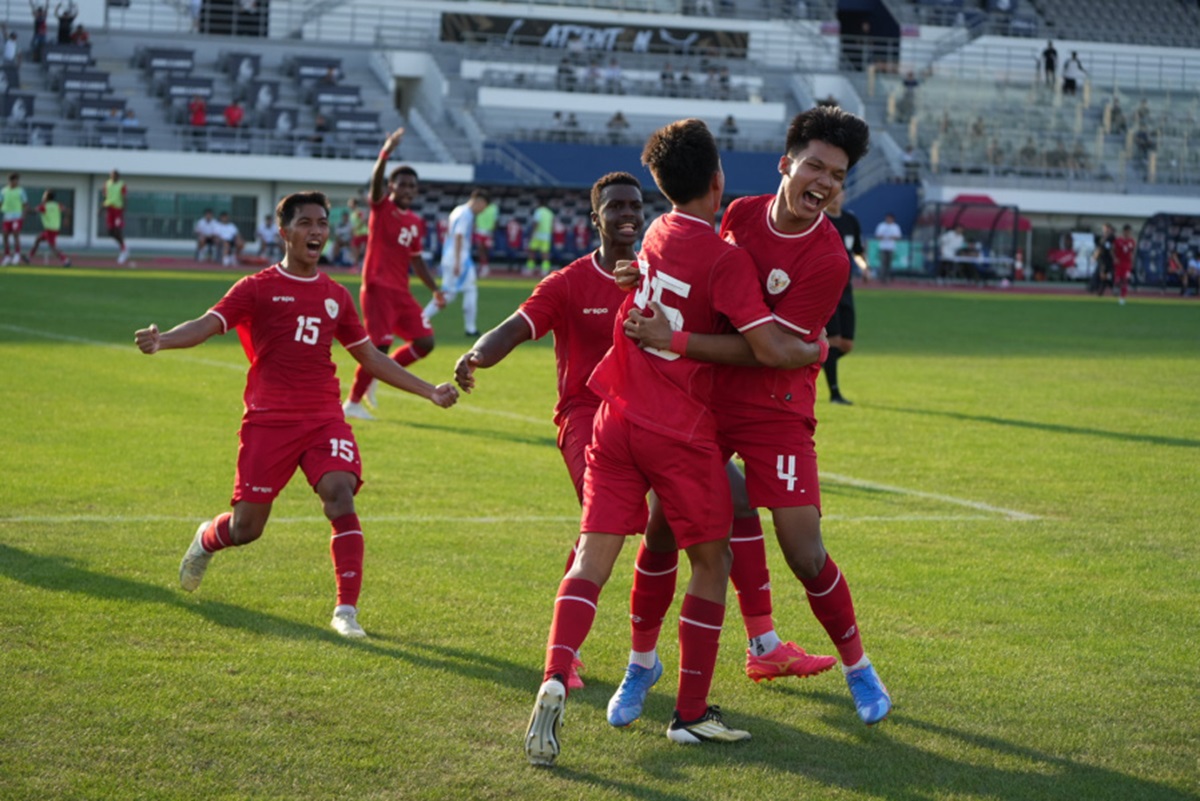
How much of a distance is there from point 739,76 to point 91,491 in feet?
148

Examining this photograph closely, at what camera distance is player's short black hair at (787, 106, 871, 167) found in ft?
16.6

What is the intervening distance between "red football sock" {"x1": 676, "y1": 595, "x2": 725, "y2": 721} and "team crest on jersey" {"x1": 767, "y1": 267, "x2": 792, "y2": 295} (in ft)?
3.52

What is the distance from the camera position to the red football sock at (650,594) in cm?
535

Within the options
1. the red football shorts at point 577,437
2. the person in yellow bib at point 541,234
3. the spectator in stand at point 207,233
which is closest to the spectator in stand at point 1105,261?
the person in yellow bib at point 541,234

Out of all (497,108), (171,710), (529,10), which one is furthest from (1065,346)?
(529,10)

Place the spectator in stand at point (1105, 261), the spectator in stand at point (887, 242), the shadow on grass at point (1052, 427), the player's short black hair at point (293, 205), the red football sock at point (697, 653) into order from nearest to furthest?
the red football sock at point (697, 653) → the player's short black hair at point (293, 205) → the shadow on grass at point (1052, 427) → the spectator in stand at point (1105, 261) → the spectator in stand at point (887, 242)

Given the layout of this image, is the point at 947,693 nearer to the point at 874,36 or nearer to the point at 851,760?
the point at 851,760

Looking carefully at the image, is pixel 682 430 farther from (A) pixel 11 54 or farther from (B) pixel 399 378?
(A) pixel 11 54

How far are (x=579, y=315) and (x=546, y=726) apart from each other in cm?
Result: 189

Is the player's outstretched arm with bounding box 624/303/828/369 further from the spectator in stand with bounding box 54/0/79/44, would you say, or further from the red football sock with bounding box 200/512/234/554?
the spectator in stand with bounding box 54/0/79/44

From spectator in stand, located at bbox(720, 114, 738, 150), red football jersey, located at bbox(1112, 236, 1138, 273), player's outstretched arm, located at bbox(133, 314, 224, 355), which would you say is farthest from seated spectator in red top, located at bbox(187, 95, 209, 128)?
player's outstretched arm, located at bbox(133, 314, 224, 355)

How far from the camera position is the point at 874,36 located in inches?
2286

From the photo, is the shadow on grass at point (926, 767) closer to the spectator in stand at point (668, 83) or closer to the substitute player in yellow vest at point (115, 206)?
the substitute player in yellow vest at point (115, 206)

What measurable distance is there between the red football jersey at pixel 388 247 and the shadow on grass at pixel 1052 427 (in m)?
4.66
